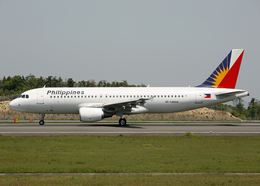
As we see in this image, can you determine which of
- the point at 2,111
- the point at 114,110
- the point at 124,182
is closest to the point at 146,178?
the point at 124,182

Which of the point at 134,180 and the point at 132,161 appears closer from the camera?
the point at 134,180

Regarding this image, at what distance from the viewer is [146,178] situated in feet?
31.6

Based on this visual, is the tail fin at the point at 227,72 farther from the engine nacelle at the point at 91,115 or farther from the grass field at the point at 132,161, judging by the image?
the grass field at the point at 132,161

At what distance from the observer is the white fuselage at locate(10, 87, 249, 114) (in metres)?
35.3

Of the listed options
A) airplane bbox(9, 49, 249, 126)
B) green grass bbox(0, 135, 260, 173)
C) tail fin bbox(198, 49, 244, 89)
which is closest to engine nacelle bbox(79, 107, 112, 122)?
airplane bbox(9, 49, 249, 126)

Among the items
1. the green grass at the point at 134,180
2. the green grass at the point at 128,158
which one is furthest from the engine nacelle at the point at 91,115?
the green grass at the point at 134,180

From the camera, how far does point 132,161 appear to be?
12.7 meters

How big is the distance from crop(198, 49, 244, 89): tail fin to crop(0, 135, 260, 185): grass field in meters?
20.8

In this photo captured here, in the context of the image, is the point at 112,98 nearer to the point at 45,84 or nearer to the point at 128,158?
the point at 128,158

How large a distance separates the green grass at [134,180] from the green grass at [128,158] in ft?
3.16

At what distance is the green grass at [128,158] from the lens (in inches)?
438

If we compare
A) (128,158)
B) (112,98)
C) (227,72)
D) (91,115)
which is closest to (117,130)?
(91,115)

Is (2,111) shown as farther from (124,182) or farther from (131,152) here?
(124,182)

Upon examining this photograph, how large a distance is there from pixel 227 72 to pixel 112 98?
15085mm
